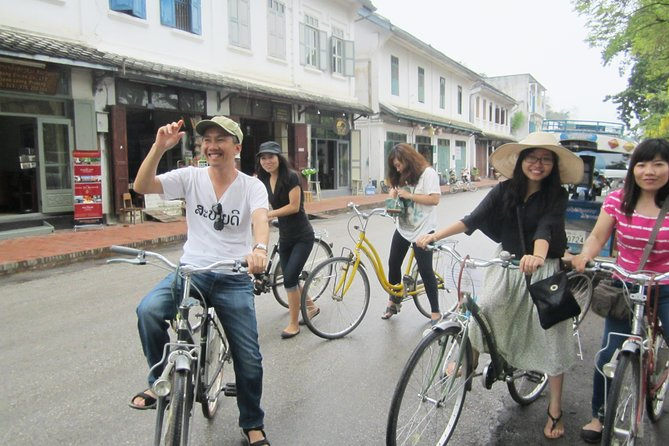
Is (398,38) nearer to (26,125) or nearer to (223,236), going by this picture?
(26,125)

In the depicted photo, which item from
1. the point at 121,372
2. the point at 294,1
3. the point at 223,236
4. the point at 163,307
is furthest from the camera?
the point at 294,1

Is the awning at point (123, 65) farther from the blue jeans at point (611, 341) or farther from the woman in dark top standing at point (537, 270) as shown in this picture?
the blue jeans at point (611, 341)

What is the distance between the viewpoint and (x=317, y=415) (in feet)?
11.0

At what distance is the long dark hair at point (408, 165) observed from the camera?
4.87 metres

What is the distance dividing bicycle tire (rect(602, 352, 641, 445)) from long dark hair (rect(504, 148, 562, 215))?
3.10 feet

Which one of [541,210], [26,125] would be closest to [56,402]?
[541,210]

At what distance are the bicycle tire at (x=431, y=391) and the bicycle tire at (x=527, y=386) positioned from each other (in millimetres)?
550

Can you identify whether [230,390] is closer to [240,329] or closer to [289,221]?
[240,329]

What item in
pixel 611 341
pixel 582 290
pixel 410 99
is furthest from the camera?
pixel 410 99

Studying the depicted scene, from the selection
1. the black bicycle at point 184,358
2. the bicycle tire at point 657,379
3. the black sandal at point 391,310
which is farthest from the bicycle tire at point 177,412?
the black sandal at point 391,310

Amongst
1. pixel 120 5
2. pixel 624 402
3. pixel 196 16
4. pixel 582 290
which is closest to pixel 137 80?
pixel 120 5

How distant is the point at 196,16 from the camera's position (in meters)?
14.1

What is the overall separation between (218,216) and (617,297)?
2.24m

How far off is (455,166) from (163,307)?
Answer: 33060mm
